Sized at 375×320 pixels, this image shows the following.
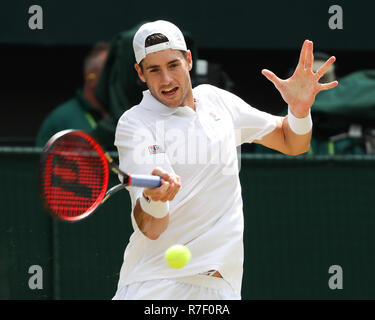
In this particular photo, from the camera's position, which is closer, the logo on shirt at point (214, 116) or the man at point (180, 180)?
the man at point (180, 180)

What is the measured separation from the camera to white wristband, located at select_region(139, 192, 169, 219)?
12.2 ft

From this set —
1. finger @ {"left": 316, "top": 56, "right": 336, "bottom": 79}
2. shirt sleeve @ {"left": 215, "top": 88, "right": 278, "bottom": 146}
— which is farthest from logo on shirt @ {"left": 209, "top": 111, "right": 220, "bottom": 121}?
finger @ {"left": 316, "top": 56, "right": 336, "bottom": 79}

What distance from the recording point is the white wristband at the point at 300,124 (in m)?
4.32

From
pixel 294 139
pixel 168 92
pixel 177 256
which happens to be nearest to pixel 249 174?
pixel 294 139

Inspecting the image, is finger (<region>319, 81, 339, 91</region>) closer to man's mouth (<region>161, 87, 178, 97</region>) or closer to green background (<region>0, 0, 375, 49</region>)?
man's mouth (<region>161, 87, 178, 97</region>)

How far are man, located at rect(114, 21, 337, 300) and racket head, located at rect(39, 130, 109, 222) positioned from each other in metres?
0.15

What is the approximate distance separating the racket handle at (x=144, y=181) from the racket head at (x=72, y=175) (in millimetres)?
234

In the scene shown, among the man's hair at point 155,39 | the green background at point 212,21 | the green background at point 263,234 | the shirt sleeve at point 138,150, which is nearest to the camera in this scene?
A: the shirt sleeve at point 138,150

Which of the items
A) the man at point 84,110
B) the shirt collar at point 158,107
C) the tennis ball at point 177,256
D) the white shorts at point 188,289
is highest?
the man at point 84,110

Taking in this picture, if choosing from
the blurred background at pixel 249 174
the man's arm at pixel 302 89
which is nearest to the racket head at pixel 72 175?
the man's arm at pixel 302 89

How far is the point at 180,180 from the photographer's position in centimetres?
386

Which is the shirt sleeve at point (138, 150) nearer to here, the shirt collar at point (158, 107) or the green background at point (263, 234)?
the shirt collar at point (158, 107)

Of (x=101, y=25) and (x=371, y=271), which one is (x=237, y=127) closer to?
(x=371, y=271)

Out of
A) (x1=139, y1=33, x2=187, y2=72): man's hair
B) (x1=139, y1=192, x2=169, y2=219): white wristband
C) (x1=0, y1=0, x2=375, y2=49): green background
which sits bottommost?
(x1=139, y1=192, x2=169, y2=219): white wristband
